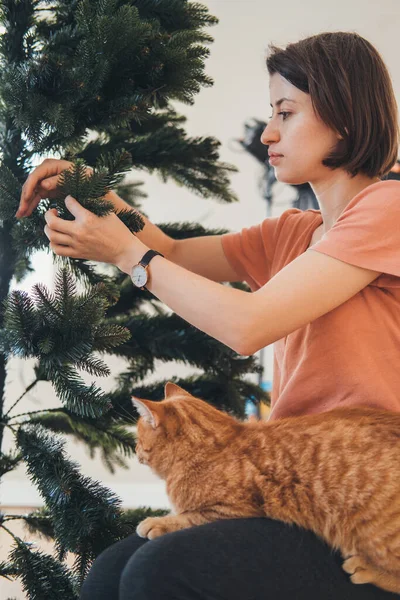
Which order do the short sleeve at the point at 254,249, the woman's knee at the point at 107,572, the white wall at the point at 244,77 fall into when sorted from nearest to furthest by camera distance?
the woman's knee at the point at 107,572
the short sleeve at the point at 254,249
the white wall at the point at 244,77

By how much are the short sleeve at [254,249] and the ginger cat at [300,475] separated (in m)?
0.41

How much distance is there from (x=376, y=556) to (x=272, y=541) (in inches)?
4.8

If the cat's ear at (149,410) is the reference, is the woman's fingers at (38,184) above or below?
above

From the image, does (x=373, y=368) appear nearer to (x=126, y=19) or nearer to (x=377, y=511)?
(x=377, y=511)

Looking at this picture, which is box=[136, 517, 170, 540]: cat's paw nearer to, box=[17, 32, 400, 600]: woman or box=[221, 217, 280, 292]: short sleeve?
box=[17, 32, 400, 600]: woman

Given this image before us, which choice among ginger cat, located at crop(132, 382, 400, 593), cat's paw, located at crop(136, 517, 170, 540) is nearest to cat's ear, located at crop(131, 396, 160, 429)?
ginger cat, located at crop(132, 382, 400, 593)

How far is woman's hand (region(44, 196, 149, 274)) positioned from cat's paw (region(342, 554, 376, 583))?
18.3 inches

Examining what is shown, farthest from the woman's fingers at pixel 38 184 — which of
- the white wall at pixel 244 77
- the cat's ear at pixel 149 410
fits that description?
the white wall at pixel 244 77

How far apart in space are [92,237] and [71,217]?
5cm

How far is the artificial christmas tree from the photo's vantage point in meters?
0.82

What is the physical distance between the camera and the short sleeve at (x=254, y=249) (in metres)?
1.18

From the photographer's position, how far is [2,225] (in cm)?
92

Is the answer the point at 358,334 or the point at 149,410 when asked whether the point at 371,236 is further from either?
the point at 149,410

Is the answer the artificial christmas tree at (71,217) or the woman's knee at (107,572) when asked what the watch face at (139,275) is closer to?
the artificial christmas tree at (71,217)
